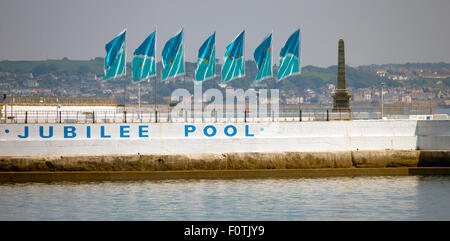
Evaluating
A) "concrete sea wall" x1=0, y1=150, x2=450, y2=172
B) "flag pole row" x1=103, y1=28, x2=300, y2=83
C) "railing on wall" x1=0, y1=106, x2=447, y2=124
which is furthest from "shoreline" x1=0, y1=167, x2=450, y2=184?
"flag pole row" x1=103, y1=28, x2=300, y2=83

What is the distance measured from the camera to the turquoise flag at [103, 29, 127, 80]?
3962cm

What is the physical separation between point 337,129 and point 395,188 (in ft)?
16.0

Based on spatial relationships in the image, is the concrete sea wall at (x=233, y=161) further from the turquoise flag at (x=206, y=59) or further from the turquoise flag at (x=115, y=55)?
the turquoise flag at (x=206, y=59)

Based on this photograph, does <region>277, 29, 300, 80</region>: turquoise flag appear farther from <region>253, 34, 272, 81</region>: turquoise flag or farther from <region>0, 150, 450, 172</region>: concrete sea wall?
<region>0, 150, 450, 172</region>: concrete sea wall

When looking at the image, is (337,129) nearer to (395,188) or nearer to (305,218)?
(395,188)

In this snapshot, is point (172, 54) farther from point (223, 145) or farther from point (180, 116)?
point (223, 145)

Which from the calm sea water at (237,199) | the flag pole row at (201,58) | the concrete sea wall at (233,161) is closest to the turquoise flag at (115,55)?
the flag pole row at (201,58)

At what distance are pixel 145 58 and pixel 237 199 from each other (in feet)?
42.7

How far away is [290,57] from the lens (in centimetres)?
4034

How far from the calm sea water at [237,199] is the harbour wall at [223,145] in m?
0.96

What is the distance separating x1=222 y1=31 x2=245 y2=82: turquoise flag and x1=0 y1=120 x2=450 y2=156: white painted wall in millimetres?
5444

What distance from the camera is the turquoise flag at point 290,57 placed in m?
40.2

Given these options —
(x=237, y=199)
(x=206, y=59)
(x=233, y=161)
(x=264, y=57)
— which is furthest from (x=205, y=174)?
(x=264, y=57)
